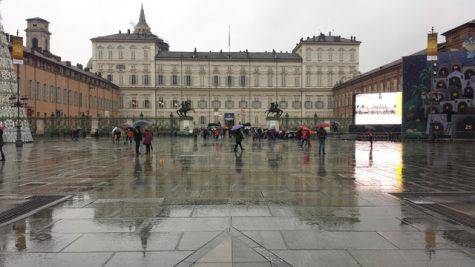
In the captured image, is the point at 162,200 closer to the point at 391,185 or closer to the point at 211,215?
the point at 211,215

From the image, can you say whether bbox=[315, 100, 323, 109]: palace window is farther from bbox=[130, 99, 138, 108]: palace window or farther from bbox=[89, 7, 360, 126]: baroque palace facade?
bbox=[130, 99, 138, 108]: palace window

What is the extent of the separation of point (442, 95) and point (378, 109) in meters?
7.36

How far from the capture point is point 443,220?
6.53 meters

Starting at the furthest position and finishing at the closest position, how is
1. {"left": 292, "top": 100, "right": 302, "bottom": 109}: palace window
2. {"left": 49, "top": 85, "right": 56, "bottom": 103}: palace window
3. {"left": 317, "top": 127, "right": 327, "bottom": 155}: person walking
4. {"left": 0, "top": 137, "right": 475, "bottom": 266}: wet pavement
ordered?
{"left": 292, "top": 100, "right": 302, "bottom": 109}: palace window → {"left": 49, "top": 85, "right": 56, "bottom": 103}: palace window → {"left": 317, "top": 127, "right": 327, "bottom": 155}: person walking → {"left": 0, "top": 137, "right": 475, "bottom": 266}: wet pavement

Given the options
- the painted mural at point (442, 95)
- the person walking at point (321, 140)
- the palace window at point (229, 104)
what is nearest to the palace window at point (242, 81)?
the palace window at point (229, 104)

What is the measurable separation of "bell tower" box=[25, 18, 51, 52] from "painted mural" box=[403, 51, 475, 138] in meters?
82.7

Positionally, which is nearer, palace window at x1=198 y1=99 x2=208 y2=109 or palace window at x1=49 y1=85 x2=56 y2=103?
palace window at x1=49 y1=85 x2=56 y2=103

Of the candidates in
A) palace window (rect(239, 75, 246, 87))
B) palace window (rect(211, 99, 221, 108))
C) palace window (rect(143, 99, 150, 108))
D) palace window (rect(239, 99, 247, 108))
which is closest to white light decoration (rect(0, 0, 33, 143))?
palace window (rect(143, 99, 150, 108))

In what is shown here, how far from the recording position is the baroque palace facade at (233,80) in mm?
92750

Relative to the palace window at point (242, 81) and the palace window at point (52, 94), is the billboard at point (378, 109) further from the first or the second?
the palace window at point (242, 81)

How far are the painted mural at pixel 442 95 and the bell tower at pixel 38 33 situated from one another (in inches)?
3256

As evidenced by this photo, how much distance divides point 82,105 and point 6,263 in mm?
68587

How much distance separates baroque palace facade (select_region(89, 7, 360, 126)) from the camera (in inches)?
3652

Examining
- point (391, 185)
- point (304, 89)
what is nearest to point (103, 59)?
point (304, 89)
